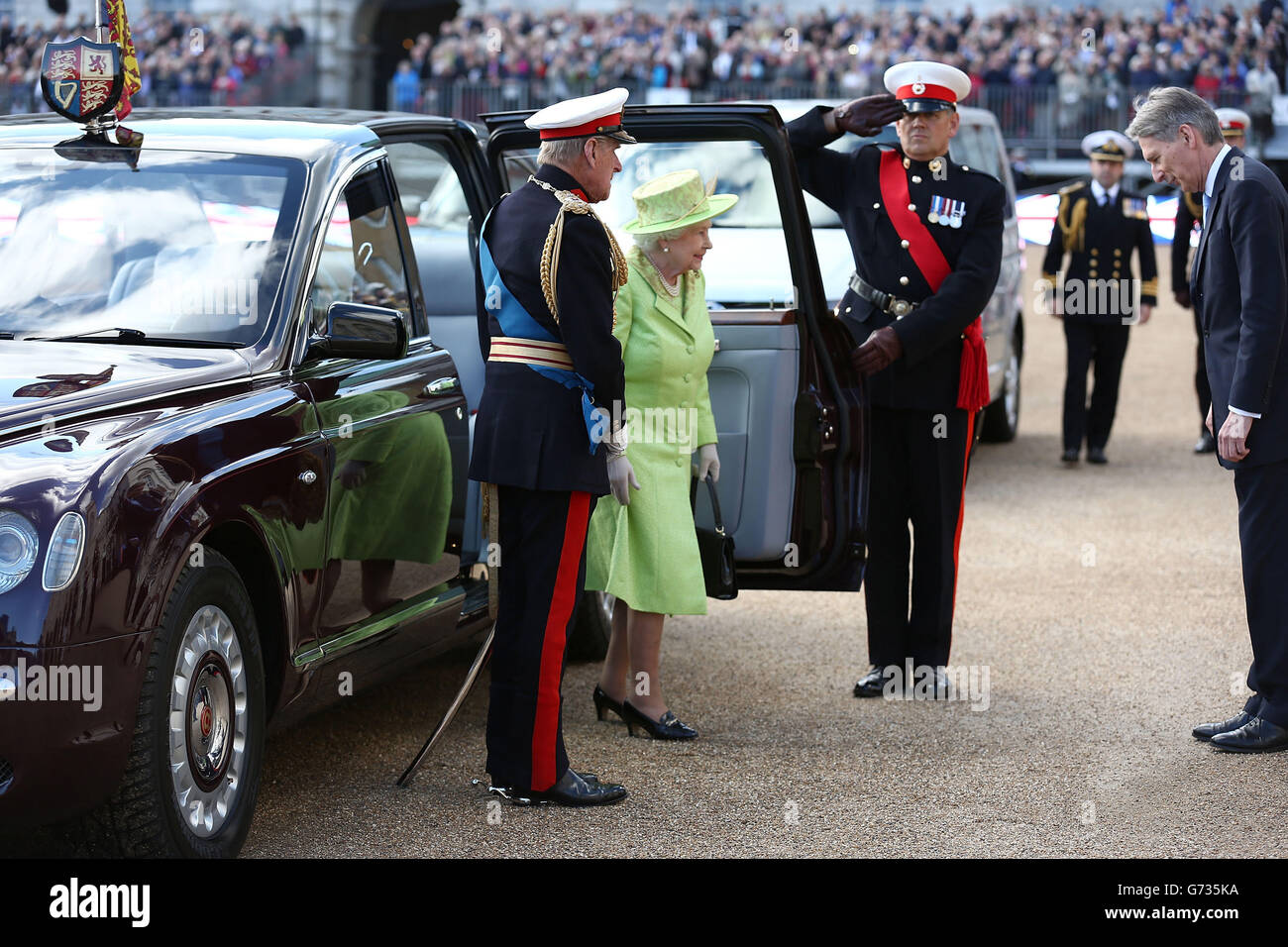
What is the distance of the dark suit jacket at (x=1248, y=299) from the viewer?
5203 mm

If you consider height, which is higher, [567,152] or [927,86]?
[927,86]

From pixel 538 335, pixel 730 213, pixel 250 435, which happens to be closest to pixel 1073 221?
pixel 730 213

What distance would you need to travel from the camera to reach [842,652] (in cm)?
686

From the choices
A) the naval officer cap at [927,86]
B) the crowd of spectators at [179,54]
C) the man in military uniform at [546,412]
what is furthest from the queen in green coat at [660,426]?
the crowd of spectators at [179,54]

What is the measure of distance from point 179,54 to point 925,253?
3388 cm

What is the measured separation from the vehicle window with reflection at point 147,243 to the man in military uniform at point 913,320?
6.56ft

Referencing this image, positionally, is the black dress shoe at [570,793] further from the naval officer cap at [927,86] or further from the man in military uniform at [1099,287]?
the man in military uniform at [1099,287]

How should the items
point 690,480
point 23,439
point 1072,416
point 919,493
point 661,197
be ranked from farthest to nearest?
point 1072,416 < point 919,493 < point 690,480 < point 661,197 < point 23,439

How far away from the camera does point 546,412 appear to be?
15.2 ft

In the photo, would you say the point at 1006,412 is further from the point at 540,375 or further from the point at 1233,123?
the point at 540,375

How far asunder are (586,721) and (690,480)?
0.90m
